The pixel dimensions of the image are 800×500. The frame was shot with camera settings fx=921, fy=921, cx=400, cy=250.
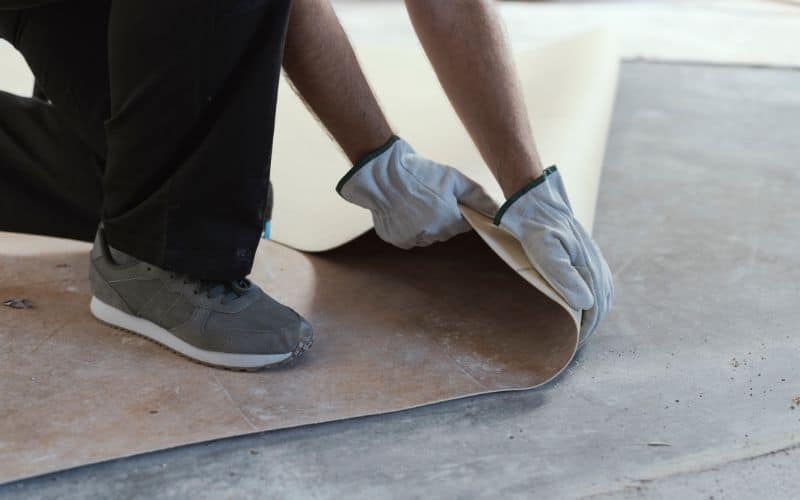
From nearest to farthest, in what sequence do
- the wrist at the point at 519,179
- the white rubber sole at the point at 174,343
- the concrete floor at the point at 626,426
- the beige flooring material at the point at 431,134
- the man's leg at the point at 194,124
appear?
the concrete floor at the point at 626,426 → the man's leg at the point at 194,124 → the white rubber sole at the point at 174,343 → the wrist at the point at 519,179 → the beige flooring material at the point at 431,134

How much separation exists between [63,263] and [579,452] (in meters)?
1.11

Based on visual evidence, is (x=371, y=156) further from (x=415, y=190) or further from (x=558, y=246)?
(x=558, y=246)

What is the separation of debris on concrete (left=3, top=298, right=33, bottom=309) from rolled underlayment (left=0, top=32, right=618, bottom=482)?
15mm

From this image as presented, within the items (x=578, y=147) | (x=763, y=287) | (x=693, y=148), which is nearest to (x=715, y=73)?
(x=693, y=148)

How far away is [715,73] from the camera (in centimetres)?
425

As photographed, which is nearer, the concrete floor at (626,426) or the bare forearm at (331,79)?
the concrete floor at (626,426)

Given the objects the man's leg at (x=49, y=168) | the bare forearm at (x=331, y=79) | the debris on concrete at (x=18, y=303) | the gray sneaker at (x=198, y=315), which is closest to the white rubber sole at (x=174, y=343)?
the gray sneaker at (x=198, y=315)

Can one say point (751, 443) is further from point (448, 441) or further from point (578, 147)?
point (578, 147)

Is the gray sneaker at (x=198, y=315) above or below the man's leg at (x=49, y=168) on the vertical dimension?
below

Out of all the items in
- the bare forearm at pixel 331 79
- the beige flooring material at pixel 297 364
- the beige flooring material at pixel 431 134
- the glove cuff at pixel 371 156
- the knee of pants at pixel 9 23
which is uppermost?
the knee of pants at pixel 9 23

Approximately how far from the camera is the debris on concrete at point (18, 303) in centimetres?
164

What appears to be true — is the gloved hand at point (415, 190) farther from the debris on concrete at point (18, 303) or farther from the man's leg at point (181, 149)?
the debris on concrete at point (18, 303)

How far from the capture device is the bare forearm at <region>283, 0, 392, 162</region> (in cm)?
156

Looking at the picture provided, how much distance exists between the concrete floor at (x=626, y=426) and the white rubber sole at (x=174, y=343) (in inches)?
7.6
